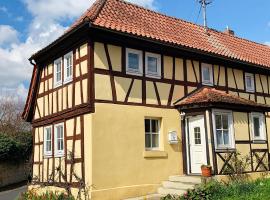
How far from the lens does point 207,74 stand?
1709 centimetres

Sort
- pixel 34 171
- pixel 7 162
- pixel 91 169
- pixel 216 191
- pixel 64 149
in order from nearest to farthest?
pixel 216 191 < pixel 91 169 < pixel 64 149 < pixel 34 171 < pixel 7 162

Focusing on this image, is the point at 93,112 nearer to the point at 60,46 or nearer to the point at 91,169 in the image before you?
the point at 91,169

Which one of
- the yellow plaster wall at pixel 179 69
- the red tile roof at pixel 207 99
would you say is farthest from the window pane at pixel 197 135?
the yellow plaster wall at pixel 179 69

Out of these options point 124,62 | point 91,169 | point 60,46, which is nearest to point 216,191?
point 91,169

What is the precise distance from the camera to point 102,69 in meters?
13.5

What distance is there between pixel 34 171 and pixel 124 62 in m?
7.26

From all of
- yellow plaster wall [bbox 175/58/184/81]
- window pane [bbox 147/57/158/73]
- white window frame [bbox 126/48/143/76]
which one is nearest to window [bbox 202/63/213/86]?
yellow plaster wall [bbox 175/58/184/81]

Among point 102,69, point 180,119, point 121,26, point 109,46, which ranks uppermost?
point 121,26

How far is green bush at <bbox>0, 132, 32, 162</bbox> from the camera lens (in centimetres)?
2577

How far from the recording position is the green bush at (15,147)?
25766mm

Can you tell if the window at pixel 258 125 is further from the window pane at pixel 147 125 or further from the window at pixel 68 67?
the window at pixel 68 67

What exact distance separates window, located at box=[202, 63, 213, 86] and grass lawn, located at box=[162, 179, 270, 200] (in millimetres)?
5812

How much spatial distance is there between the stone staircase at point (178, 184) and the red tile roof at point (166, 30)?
5551 mm

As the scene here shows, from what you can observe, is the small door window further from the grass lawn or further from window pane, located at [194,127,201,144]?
the grass lawn
